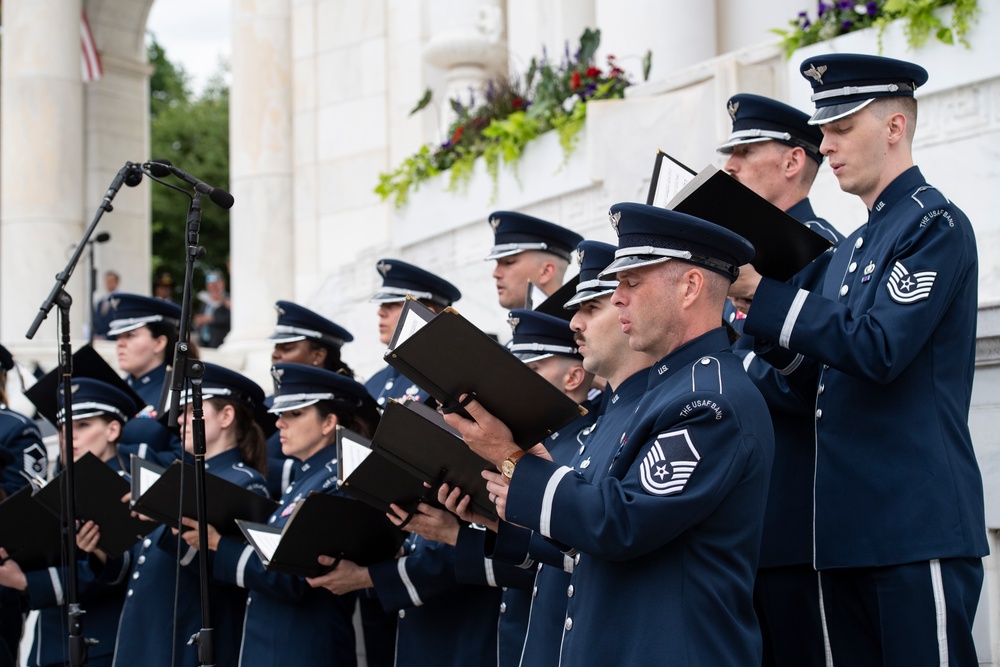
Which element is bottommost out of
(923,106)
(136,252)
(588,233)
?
(136,252)

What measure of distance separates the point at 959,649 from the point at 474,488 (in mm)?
1437

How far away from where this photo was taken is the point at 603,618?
3.53 meters

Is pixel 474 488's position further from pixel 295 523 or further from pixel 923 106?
pixel 923 106

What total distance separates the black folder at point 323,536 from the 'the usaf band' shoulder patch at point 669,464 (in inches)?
68.2

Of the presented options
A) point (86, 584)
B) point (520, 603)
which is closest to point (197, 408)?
point (520, 603)

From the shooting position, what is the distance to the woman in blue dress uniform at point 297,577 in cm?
555

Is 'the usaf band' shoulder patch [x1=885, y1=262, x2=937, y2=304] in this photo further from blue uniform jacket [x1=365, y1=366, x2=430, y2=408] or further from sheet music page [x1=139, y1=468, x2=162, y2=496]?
sheet music page [x1=139, y1=468, x2=162, y2=496]

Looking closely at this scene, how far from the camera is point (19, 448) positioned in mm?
7246

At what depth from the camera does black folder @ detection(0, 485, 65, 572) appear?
20.3ft

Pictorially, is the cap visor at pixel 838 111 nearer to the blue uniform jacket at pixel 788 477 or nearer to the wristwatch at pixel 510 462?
the blue uniform jacket at pixel 788 477

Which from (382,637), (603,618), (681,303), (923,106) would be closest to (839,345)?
(681,303)

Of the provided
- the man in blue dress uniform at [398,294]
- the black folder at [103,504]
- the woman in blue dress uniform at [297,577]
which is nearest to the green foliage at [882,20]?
the man in blue dress uniform at [398,294]

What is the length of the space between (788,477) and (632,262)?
1.04 meters

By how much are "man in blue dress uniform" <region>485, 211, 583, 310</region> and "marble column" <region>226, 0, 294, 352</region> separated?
9312mm
